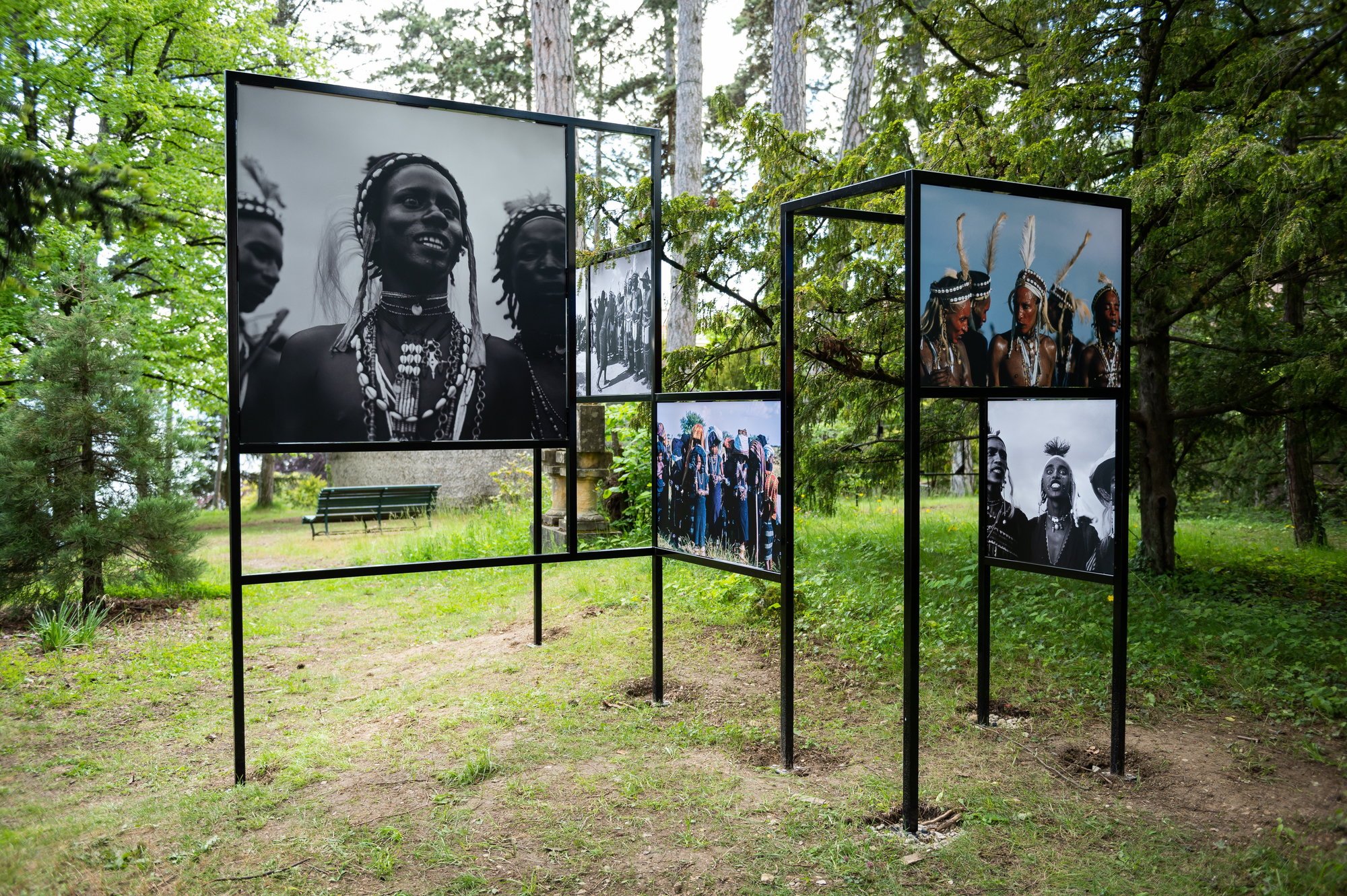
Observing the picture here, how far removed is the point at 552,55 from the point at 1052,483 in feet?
31.4

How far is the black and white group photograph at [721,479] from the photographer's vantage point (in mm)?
4910

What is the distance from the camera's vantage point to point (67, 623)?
7918 mm

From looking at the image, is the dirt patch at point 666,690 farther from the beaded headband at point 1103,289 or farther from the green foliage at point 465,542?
the green foliage at point 465,542

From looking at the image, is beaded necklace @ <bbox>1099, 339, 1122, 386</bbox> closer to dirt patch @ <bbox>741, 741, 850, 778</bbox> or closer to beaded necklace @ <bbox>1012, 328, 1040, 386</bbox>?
beaded necklace @ <bbox>1012, 328, 1040, 386</bbox>

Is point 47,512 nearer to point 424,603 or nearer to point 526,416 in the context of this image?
point 424,603

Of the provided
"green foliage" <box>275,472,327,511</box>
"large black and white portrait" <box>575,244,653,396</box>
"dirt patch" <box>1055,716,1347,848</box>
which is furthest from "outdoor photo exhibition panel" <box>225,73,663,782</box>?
"green foliage" <box>275,472,327,511</box>

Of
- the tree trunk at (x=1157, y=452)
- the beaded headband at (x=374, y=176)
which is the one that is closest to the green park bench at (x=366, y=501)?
the beaded headband at (x=374, y=176)

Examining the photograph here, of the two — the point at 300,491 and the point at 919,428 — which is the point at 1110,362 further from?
the point at 300,491

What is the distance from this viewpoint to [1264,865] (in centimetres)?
368

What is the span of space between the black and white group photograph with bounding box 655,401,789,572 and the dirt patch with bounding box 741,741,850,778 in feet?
3.53

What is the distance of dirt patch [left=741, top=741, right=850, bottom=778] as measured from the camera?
16.1 feet

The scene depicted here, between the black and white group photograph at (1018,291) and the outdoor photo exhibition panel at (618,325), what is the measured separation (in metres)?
2.25

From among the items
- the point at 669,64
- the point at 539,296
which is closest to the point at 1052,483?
the point at 539,296

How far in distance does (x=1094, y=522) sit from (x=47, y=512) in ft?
27.6
